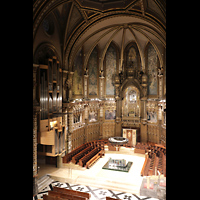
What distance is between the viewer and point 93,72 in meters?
20.0

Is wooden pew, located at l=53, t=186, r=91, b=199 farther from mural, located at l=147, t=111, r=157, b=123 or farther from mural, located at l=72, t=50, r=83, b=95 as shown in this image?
mural, located at l=147, t=111, r=157, b=123

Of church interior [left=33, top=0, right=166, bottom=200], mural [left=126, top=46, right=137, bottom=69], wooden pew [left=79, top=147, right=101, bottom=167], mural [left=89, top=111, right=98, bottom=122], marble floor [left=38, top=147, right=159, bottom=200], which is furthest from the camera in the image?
Answer: mural [left=126, top=46, right=137, bottom=69]

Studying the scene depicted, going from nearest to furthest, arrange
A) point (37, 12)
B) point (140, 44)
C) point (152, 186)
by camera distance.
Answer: point (37, 12), point (152, 186), point (140, 44)

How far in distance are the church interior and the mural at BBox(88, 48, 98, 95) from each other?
0.37 feet

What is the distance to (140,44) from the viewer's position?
1927 cm

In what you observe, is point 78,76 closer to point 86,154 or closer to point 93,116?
point 93,116

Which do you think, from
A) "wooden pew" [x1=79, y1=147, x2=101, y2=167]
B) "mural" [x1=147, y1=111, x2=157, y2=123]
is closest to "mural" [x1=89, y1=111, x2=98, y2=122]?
"wooden pew" [x1=79, y1=147, x2=101, y2=167]

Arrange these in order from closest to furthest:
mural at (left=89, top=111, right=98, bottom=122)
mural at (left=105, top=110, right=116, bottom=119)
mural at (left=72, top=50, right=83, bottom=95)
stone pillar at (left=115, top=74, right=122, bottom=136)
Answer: mural at (left=72, top=50, right=83, bottom=95)
mural at (left=89, top=111, right=98, bottom=122)
stone pillar at (left=115, top=74, right=122, bottom=136)
mural at (left=105, top=110, right=116, bottom=119)

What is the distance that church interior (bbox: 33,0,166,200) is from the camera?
36.1 ft
